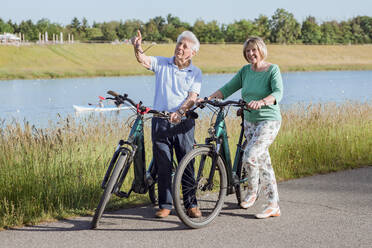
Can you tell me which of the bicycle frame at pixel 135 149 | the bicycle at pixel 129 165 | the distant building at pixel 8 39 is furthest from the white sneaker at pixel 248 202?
the distant building at pixel 8 39

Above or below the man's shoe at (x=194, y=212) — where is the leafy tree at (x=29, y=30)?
above

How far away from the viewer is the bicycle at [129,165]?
496 cm

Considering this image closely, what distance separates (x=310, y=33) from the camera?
153000mm

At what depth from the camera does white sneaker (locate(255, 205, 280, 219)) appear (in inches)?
215

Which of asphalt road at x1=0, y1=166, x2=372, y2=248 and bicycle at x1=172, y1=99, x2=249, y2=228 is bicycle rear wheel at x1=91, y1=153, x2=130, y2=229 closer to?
asphalt road at x1=0, y1=166, x2=372, y2=248

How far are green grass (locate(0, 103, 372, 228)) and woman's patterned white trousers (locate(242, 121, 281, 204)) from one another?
57.2 inches

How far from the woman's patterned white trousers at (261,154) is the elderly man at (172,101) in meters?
0.63

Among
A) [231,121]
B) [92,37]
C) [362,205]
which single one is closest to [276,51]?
[92,37]

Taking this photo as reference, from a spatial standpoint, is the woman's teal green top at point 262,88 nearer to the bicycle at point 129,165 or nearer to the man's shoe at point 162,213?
the bicycle at point 129,165

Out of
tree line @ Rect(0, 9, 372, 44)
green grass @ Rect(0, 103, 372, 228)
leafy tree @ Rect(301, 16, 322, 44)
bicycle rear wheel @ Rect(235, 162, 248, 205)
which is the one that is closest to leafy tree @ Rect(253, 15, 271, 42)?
tree line @ Rect(0, 9, 372, 44)

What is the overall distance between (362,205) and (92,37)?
13649 cm

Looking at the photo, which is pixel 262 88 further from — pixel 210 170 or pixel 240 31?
pixel 240 31

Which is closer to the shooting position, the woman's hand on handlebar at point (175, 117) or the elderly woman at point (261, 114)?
the woman's hand on handlebar at point (175, 117)

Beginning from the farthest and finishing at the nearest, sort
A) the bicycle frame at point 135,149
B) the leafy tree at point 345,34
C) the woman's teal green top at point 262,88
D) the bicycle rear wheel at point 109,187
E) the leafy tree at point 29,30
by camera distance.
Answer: the leafy tree at point 345,34 < the leafy tree at point 29,30 < the woman's teal green top at point 262,88 < the bicycle frame at point 135,149 < the bicycle rear wheel at point 109,187
